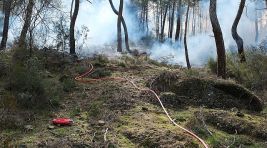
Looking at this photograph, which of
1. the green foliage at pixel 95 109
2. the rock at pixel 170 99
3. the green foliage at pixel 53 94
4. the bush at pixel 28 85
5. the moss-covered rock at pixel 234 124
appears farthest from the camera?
the rock at pixel 170 99

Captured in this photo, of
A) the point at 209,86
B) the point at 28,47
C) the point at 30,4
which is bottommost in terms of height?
the point at 209,86

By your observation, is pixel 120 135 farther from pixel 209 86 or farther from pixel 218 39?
pixel 218 39

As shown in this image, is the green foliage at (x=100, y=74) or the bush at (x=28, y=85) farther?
the green foliage at (x=100, y=74)

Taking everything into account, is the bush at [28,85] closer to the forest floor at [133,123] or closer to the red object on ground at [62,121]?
the forest floor at [133,123]

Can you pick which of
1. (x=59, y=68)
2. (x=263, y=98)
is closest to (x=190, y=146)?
(x=263, y=98)

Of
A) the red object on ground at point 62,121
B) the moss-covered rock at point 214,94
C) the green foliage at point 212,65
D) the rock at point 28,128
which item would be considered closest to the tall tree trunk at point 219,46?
the green foliage at point 212,65

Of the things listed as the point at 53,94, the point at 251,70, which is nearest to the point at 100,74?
the point at 53,94

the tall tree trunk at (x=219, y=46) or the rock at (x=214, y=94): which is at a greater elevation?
the tall tree trunk at (x=219, y=46)

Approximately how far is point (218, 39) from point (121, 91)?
3747mm

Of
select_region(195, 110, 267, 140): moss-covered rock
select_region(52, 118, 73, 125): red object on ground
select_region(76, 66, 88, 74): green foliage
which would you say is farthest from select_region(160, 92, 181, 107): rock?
select_region(76, 66, 88, 74): green foliage

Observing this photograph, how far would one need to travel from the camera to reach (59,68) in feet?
41.3

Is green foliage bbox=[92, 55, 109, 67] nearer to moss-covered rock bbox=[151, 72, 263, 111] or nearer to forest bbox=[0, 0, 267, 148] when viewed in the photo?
forest bbox=[0, 0, 267, 148]

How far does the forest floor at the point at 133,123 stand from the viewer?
21.0 ft

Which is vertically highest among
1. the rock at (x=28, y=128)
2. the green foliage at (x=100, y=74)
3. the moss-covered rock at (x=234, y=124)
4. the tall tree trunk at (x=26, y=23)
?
the tall tree trunk at (x=26, y=23)
